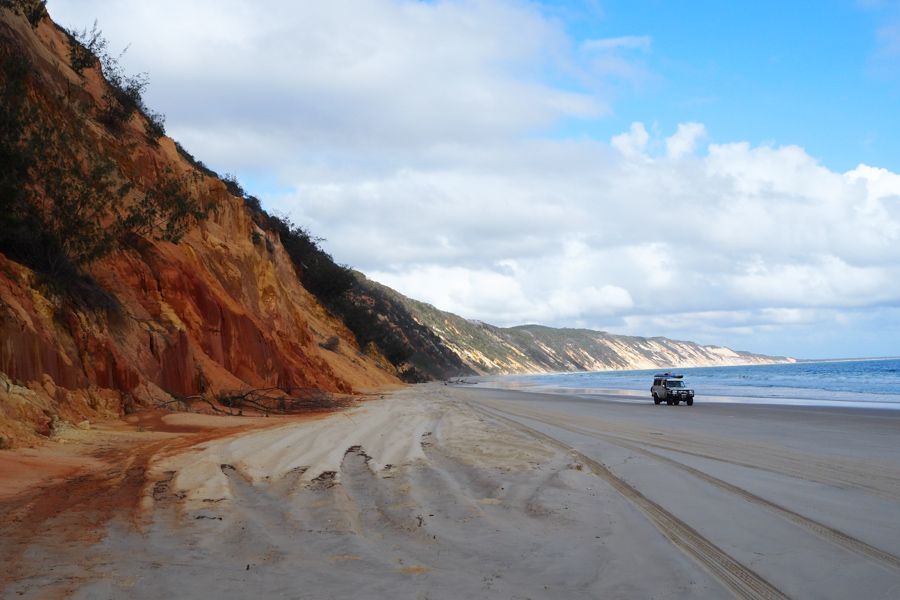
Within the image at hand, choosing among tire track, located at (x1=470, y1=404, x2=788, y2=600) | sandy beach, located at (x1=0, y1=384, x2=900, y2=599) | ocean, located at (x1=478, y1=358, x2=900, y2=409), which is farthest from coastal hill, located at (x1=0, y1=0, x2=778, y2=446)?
ocean, located at (x1=478, y1=358, x2=900, y2=409)

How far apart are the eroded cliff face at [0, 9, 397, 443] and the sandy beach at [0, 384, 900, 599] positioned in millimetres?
1964

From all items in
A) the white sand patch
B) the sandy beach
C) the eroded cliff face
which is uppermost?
the eroded cliff face

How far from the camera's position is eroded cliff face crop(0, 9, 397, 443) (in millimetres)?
12703

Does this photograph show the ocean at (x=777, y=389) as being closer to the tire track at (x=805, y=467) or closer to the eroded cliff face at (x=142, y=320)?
the eroded cliff face at (x=142, y=320)

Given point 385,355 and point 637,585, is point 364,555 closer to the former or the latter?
point 637,585

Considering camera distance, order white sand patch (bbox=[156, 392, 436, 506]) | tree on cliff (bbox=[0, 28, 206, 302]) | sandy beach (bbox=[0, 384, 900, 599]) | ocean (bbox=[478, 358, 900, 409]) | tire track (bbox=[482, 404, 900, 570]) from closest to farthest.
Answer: sandy beach (bbox=[0, 384, 900, 599])
tire track (bbox=[482, 404, 900, 570])
white sand patch (bbox=[156, 392, 436, 506])
tree on cliff (bbox=[0, 28, 206, 302])
ocean (bbox=[478, 358, 900, 409])

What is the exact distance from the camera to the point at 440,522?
6516mm

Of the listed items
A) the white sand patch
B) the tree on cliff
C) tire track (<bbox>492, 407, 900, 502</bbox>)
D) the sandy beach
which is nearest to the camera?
the sandy beach

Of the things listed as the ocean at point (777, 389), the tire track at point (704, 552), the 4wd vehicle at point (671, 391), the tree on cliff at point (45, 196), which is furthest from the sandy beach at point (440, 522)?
the ocean at point (777, 389)

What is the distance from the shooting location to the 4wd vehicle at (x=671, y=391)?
33906 mm

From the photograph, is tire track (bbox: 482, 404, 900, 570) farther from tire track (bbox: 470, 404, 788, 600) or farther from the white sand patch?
the white sand patch

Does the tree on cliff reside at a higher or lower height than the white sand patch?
higher

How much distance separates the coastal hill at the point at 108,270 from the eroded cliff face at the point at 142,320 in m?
0.05

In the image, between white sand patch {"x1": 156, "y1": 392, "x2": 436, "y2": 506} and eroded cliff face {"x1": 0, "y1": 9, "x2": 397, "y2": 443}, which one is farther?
eroded cliff face {"x1": 0, "y1": 9, "x2": 397, "y2": 443}
